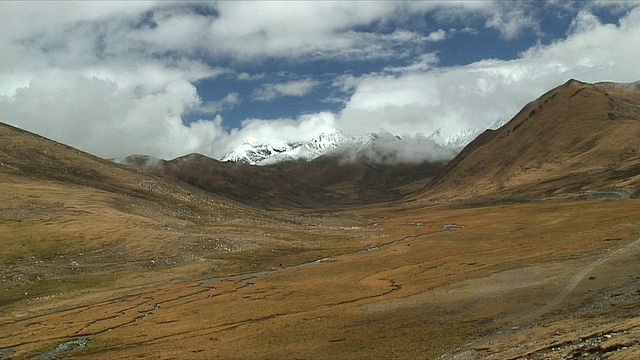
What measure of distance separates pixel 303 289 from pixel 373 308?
21.0 metres

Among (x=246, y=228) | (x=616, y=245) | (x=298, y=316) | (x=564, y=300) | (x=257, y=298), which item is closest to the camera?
(x=564, y=300)

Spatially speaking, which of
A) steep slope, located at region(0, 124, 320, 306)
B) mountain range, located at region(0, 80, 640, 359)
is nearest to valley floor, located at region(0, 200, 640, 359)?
mountain range, located at region(0, 80, 640, 359)

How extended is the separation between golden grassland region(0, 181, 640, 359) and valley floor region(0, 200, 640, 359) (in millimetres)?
270

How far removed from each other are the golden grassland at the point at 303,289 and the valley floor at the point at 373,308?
27cm

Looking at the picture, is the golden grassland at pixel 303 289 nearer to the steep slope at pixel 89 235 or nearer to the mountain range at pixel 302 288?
the mountain range at pixel 302 288

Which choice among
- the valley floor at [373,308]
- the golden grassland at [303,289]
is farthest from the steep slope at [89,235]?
the valley floor at [373,308]

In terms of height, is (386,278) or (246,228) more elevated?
(246,228)

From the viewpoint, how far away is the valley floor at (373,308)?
4009 cm

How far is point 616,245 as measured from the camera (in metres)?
78.6

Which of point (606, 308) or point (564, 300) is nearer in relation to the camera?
point (606, 308)

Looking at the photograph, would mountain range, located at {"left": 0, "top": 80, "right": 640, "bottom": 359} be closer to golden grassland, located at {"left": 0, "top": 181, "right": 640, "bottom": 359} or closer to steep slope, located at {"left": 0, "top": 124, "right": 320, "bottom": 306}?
golden grassland, located at {"left": 0, "top": 181, "right": 640, "bottom": 359}

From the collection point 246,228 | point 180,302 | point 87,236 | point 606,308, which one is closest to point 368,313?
point 606,308

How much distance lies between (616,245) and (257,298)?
56.1 m

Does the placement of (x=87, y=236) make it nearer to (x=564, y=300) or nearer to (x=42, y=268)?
(x=42, y=268)
